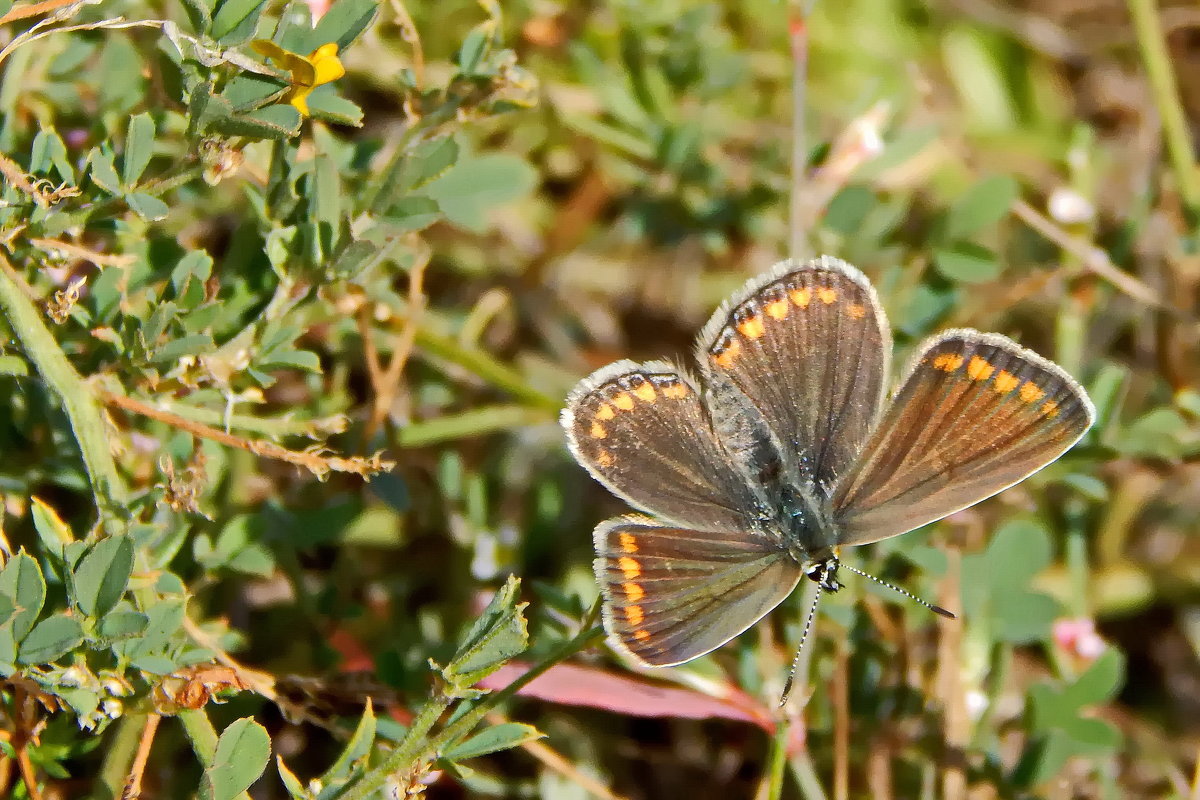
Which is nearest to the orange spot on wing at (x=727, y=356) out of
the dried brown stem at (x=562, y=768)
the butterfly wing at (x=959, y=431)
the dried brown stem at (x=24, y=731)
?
the butterfly wing at (x=959, y=431)

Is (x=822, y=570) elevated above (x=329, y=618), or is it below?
above

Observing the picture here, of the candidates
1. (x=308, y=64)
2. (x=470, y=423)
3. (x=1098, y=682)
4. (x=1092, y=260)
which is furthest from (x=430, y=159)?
(x=1092, y=260)

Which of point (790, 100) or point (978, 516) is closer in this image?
point (978, 516)

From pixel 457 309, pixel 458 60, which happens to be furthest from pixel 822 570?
pixel 457 309

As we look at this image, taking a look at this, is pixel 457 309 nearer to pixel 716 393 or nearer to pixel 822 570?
pixel 716 393

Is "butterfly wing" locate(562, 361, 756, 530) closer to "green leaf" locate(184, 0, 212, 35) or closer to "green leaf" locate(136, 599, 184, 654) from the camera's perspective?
"green leaf" locate(136, 599, 184, 654)

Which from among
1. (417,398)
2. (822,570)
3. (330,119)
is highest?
(330,119)

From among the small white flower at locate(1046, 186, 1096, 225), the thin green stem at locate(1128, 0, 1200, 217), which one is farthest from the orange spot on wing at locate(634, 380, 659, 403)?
the thin green stem at locate(1128, 0, 1200, 217)

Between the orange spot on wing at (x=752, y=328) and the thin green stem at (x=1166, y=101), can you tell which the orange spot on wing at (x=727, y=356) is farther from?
the thin green stem at (x=1166, y=101)
